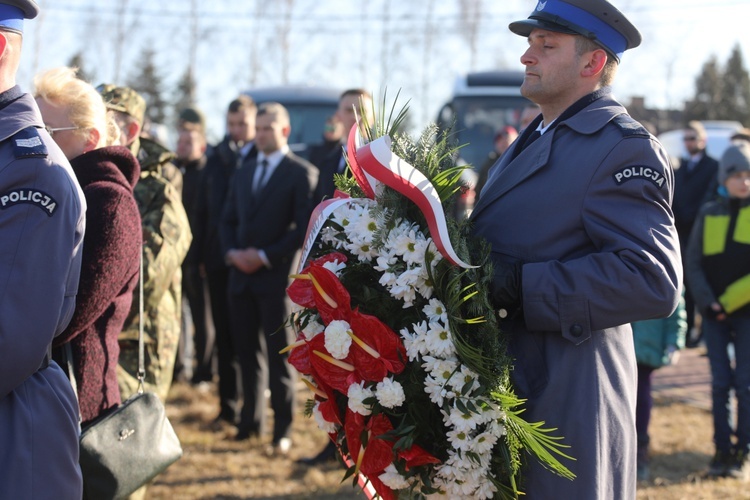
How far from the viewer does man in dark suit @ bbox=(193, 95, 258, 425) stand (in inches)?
279

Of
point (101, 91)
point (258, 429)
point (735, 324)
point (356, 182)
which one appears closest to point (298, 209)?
point (258, 429)

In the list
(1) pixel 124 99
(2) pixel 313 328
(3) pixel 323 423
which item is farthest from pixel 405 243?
(1) pixel 124 99

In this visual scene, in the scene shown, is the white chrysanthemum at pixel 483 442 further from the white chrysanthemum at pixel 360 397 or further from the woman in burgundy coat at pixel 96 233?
the woman in burgundy coat at pixel 96 233

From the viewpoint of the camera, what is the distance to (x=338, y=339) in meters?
2.36

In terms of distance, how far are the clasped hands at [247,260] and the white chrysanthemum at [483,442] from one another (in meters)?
4.04

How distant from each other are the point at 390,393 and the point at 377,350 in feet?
0.41

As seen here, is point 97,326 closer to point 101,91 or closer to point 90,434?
point 90,434

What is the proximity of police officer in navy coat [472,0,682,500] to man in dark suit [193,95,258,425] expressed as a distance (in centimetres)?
477

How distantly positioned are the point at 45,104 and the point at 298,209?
3.18m

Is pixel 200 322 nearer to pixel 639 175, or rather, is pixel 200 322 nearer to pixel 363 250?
pixel 363 250

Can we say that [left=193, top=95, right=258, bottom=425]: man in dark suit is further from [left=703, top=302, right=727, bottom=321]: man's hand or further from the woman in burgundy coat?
the woman in burgundy coat

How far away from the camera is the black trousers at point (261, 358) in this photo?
6.20 meters

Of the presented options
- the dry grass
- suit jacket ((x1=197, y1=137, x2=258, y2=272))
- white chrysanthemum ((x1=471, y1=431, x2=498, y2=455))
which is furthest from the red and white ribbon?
suit jacket ((x1=197, y1=137, x2=258, y2=272))

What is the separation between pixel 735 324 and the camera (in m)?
5.77
